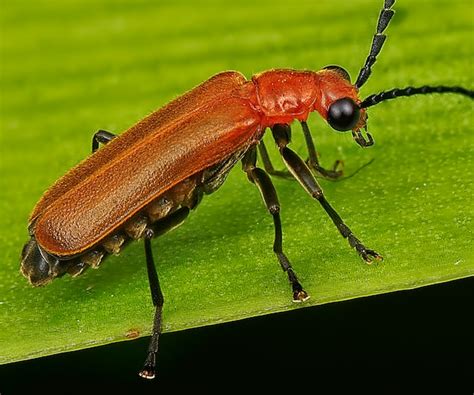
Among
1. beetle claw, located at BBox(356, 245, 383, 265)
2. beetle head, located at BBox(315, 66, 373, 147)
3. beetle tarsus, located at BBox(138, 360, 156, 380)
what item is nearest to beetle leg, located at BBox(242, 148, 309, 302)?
beetle claw, located at BBox(356, 245, 383, 265)

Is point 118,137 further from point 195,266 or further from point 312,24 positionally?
point 312,24

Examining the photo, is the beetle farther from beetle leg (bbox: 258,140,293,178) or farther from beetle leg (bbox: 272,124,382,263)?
beetle leg (bbox: 258,140,293,178)

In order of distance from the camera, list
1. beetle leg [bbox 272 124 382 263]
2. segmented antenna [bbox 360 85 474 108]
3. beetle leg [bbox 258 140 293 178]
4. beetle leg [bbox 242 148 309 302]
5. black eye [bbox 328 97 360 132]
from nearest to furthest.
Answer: beetle leg [bbox 242 148 309 302] → beetle leg [bbox 272 124 382 263] → segmented antenna [bbox 360 85 474 108] → black eye [bbox 328 97 360 132] → beetle leg [bbox 258 140 293 178]

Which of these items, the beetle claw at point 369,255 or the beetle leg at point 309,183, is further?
the beetle leg at point 309,183

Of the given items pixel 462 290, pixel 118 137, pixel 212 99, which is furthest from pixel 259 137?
pixel 462 290

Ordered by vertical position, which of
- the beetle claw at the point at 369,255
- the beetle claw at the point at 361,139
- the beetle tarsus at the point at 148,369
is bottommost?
the beetle tarsus at the point at 148,369

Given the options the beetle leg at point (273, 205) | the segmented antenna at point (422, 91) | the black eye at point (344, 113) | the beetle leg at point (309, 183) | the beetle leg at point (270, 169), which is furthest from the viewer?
the beetle leg at point (270, 169)

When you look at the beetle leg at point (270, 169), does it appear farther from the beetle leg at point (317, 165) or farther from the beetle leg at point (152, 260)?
the beetle leg at point (152, 260)

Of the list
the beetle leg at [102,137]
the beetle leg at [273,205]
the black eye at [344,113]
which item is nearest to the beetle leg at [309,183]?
the beetle leg at [273,205]
